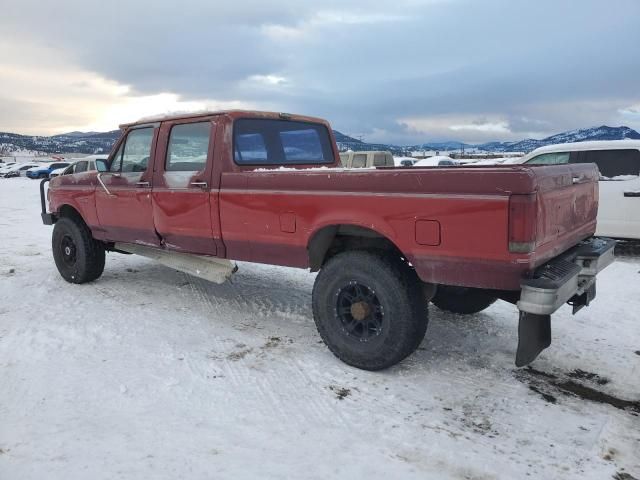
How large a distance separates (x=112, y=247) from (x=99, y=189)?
83 cm

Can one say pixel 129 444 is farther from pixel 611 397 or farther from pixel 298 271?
pixel 298 271

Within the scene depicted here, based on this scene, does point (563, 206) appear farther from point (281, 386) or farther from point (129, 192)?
point (129, 192)

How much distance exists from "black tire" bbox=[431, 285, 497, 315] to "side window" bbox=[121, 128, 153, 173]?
10.7 ft

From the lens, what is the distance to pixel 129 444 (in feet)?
9.02

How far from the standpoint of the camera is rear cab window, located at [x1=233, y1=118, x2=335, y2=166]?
182 inches

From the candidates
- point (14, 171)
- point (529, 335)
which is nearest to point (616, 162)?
point (529, 335)

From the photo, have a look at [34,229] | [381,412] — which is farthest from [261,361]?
[34,229]

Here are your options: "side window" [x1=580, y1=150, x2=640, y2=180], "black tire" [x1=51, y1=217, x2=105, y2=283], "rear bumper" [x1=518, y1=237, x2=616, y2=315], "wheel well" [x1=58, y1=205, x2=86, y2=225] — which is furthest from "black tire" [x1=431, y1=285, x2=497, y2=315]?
"side window" [x1=580, y1=150, x2=640, y2=180]

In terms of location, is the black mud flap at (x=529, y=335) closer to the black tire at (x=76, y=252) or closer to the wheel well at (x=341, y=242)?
the wheel well at (x=341, y=242)

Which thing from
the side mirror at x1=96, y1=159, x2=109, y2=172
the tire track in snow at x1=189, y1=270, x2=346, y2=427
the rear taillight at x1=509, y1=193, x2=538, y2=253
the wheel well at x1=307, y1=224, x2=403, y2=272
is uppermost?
the side mirror at x1=96, y1=159, x2=109, y2=172

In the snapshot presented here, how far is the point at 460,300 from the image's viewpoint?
15.8 feet

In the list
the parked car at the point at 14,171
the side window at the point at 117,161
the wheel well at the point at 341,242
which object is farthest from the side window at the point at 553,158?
the parked car at the point at 14,171

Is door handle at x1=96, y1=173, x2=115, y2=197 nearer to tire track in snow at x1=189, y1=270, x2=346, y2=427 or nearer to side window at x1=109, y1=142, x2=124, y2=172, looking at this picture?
side window at x1=109, y1=142, x2=124, y2=172

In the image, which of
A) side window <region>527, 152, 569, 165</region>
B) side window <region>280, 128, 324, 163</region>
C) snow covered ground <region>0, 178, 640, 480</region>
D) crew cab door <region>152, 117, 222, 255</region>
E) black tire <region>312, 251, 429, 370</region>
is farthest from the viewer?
side window <region>527, 152, 569, 165</region>
